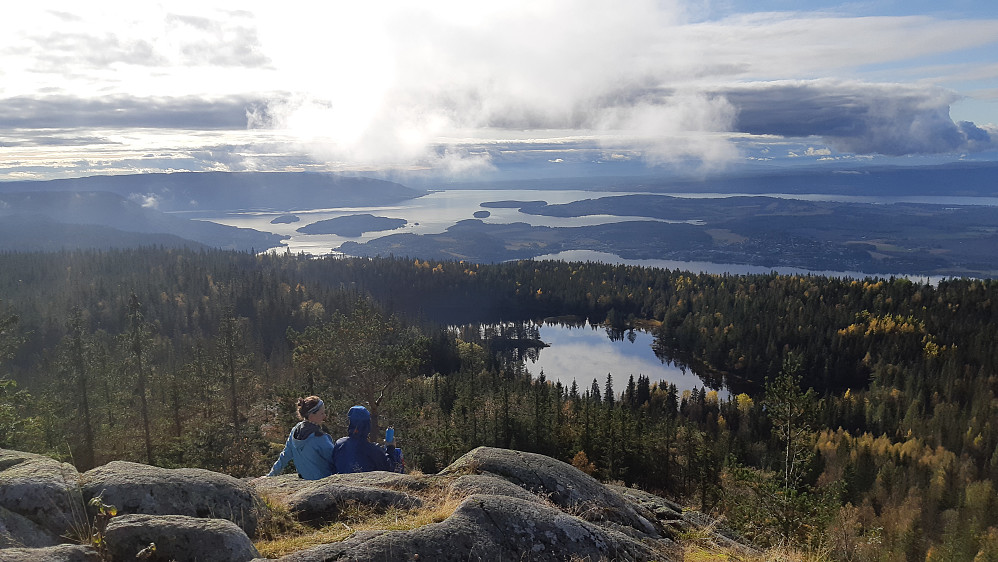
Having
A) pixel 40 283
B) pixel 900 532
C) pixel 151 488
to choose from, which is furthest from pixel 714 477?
pixel 40 283

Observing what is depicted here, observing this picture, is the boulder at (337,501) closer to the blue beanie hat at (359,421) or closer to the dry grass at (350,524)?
the dry grass at (350,524)

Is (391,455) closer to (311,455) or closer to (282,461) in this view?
(311,455)

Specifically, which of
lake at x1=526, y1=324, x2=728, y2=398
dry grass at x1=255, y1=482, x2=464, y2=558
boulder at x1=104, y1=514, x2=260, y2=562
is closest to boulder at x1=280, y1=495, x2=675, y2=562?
dry grass at x1=255, y1=482, x2=464, y2=558

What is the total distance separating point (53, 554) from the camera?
6414 mm

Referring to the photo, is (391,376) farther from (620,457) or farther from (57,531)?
(620,457)

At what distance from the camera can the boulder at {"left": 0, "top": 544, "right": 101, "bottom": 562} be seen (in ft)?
20.2

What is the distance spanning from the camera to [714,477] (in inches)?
2648

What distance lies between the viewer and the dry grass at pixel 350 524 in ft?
26.9

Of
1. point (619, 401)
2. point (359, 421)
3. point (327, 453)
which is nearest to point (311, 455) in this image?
point (327, 453)

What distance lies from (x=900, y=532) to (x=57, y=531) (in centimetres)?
8069

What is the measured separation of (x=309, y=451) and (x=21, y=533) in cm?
520

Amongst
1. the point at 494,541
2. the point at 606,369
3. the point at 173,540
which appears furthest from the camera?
the point at 606,369

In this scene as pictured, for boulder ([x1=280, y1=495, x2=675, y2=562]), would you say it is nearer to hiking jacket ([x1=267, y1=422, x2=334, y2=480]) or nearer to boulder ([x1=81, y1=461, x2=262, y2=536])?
boulder ([x1=81, y1=461, x2=262, y2=536])

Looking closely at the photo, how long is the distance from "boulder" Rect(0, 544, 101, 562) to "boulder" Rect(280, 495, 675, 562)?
234 centimetres
